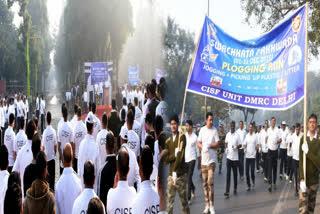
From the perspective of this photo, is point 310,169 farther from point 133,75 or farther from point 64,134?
point 133,75

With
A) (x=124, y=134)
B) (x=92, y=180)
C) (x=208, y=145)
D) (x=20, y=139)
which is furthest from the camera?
(x=20, y=139)

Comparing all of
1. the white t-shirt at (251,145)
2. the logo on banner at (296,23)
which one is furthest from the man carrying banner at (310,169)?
the white t-shirt at (251,145)

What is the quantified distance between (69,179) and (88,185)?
0.85 meters

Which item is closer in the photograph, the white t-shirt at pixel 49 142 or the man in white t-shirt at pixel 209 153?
the man in white t-shirt at pixel 209 153

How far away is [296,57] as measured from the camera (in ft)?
19.5

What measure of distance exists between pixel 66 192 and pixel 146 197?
1167mm

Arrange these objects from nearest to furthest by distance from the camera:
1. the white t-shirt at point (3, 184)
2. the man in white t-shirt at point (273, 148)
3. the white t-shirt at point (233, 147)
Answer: the white t-shirt at point (3, 184), the white t-shirt at point (233, 147), the man in white t-shirt at point (273, 148)

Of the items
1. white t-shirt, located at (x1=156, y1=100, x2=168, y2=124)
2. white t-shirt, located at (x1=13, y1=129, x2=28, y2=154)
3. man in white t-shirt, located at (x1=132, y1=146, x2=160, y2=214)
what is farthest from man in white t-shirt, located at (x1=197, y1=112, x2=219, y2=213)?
man in white t-shirt, located at (x1=132, y1=146, x2=160, y2=214)

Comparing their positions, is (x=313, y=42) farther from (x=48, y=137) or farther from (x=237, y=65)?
(x=48, y=137)

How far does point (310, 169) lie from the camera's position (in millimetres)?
6074

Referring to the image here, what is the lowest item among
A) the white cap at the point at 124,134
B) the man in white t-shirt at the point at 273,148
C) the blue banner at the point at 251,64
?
the man in white t-shirt at the point at 273,148

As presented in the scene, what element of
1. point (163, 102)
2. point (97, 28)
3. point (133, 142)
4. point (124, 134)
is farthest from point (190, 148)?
point (97, 28)

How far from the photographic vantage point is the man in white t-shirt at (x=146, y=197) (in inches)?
130

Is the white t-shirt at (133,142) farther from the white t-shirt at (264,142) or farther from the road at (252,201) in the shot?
the white t-shirt at (264,142)
